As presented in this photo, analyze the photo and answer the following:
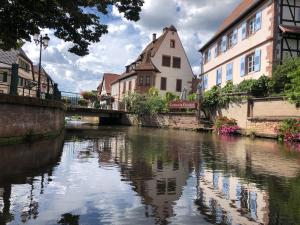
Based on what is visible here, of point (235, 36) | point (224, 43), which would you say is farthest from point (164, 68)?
point (235, 36)

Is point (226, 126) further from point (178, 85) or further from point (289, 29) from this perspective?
point (178, 85)

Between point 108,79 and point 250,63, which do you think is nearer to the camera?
point 250,63

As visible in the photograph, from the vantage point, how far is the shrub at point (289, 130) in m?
24.5

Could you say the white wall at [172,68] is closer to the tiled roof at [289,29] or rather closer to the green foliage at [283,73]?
the tiled roof at [289,29]

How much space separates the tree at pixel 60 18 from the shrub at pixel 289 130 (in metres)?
16.2

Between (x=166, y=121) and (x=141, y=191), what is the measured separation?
1518 inches

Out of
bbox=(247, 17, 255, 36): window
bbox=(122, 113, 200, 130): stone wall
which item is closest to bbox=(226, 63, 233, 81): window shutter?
bbox=(247, 17, 255, 36): window

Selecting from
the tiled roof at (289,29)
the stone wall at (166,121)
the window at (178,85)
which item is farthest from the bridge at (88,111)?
the tiled roof at (289,29)

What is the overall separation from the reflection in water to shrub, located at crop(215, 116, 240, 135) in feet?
62.3

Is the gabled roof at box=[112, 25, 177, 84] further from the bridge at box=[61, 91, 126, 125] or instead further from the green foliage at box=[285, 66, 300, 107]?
the green foliage at box=[285, 66, 300, 107]

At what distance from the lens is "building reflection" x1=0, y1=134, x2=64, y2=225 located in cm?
577

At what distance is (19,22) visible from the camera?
1137 cm

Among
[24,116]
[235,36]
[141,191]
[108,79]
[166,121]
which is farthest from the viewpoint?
[108,79]

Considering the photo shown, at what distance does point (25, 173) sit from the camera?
8727 millimetres
